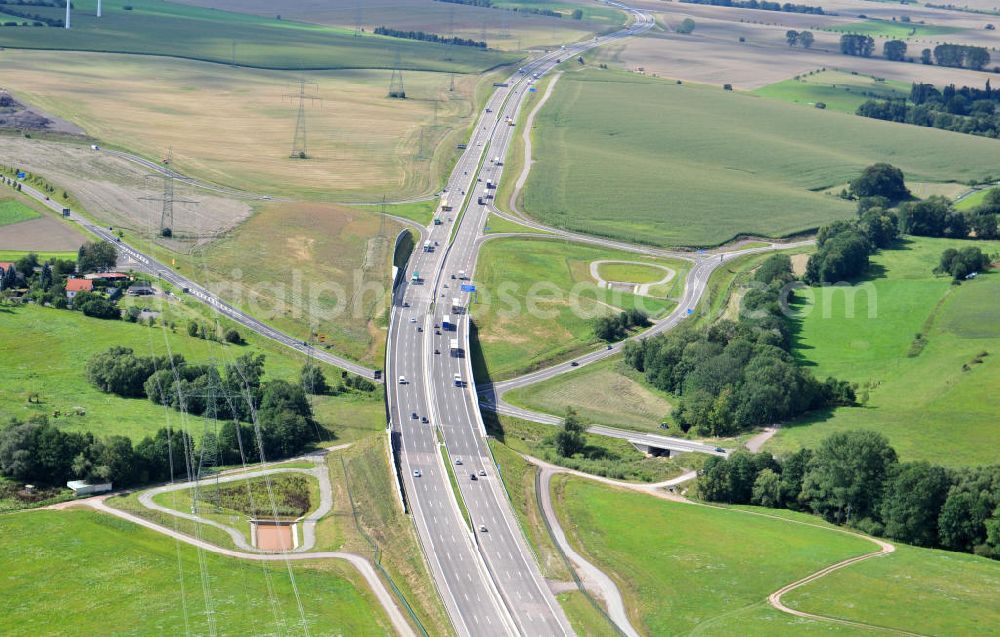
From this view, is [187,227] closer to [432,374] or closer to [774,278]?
[432,374]

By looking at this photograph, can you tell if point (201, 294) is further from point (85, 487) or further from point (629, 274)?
point (629, 274)

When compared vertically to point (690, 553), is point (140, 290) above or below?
above

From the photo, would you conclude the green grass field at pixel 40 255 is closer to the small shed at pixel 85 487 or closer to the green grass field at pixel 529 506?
the small shed at pixel 85 487

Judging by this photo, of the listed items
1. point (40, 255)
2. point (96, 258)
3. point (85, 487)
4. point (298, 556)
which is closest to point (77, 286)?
point (96, 258)

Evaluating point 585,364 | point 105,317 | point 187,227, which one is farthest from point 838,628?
point 187,227

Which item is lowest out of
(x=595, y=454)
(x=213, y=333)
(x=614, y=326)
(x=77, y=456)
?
(x=595, y=454)

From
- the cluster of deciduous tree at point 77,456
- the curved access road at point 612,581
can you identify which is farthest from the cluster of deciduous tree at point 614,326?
the cluster of deciduous tree at point 77,456
